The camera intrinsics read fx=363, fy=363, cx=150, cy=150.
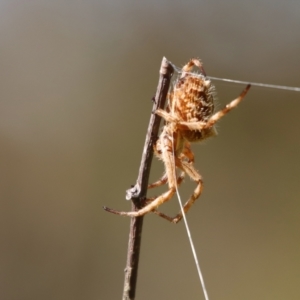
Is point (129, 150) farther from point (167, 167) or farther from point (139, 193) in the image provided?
point (139, 193)

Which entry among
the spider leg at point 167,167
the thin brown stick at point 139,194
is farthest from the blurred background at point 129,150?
the thin brown stick at point 139,194

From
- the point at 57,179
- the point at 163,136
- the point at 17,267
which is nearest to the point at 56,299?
the point at 17,267

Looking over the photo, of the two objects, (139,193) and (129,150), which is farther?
(129,150)

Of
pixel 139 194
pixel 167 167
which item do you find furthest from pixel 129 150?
pixel 139 194

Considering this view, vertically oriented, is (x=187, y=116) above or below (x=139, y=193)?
above

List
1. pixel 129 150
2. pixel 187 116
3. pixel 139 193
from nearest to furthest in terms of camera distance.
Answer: pixel 139 193, pixel 187 116, pixel 129 150

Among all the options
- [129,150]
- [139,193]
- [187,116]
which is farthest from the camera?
[129,150]

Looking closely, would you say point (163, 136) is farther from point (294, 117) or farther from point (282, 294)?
point (282, 294)

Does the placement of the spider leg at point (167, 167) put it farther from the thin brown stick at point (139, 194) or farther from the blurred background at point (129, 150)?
the blurred background at point (129, 150)
